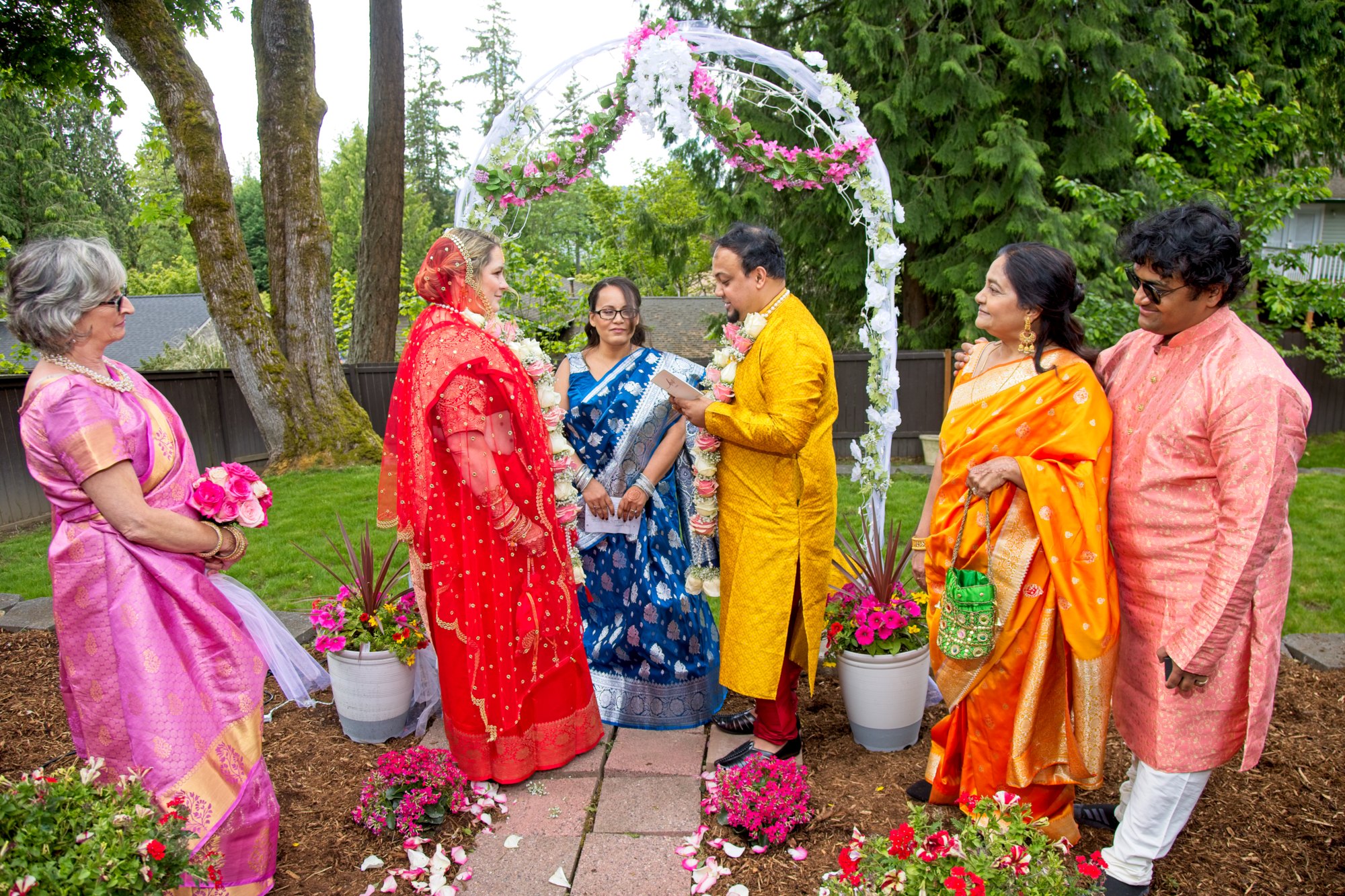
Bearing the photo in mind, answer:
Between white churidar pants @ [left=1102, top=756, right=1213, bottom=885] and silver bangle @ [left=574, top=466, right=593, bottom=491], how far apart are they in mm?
2222

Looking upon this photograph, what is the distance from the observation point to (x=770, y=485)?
127 inches

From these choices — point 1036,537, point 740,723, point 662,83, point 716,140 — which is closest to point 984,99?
point 716,140

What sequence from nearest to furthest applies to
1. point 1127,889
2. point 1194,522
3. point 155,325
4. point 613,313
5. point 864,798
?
1. point 1194,522
2. point 1127,889
3. point 864,798
4. point 613,313
5. point 155,325

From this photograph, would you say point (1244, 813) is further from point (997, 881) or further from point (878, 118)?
point (878, 118)

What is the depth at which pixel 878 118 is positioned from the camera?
Answer: 11.7m

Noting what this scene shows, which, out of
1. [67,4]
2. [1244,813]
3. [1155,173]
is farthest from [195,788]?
[67,4]

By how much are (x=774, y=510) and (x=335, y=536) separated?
506 centimetres

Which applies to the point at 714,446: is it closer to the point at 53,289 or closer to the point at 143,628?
the point at 143,628

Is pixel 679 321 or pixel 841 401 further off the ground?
pixel 679 321

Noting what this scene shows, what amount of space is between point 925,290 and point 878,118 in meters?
2.57

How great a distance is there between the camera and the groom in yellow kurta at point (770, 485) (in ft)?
10.2

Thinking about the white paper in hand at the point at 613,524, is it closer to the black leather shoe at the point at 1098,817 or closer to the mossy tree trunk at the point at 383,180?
the black leather shoe at the point at 1098,817

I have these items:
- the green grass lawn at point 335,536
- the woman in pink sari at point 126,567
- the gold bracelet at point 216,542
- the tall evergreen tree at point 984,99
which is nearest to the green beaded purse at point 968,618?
the woman in pink sari at point 126,567

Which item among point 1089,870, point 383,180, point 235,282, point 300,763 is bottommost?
point 300,763
